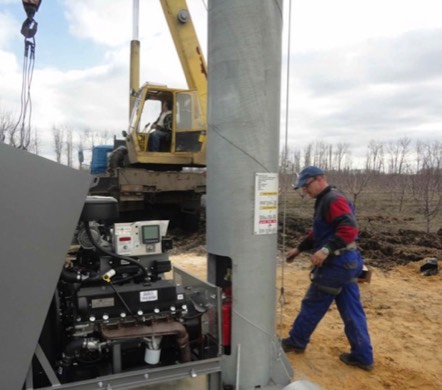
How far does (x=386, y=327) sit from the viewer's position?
184 inches

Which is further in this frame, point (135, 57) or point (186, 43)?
point (135, 57)

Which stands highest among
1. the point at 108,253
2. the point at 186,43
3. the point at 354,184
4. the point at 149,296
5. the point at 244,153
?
the point at 186,43

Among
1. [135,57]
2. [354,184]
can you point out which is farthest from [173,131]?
[354,184]

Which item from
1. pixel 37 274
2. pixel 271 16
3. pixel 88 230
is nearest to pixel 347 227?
pixel 271 16

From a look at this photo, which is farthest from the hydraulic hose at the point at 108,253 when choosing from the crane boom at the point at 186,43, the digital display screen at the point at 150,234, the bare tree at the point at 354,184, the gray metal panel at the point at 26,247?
the bare tree at the point at 354,184

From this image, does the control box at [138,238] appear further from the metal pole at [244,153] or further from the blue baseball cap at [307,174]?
the blue baseball cap at [307,174]

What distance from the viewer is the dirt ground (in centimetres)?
355

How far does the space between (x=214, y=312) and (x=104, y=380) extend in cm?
80

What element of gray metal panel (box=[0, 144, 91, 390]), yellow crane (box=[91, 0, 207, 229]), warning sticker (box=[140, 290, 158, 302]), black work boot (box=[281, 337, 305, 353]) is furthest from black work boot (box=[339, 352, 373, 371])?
yellow crane (box=[91, 0, 207, 229])

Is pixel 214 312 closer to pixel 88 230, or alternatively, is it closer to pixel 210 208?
pixel 210 208

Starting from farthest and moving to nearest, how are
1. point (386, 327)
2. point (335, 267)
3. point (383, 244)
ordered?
point (383, 244)
point (386, 327)
point (335, 267)

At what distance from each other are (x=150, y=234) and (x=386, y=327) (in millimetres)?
3189

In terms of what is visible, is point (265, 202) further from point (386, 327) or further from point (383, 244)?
point (383, 244)

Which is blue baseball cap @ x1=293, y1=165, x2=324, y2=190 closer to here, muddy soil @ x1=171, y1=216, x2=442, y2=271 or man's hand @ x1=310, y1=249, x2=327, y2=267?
man's hand @ x1=310, y1=249, x2=327, y2=267
